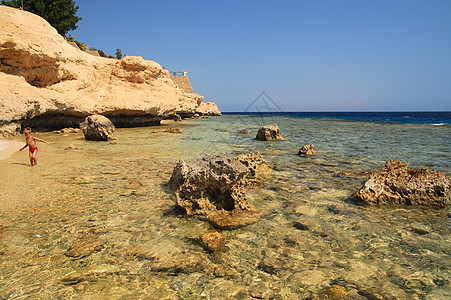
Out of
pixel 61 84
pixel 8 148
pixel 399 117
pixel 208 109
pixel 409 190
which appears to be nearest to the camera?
pixel 409 190

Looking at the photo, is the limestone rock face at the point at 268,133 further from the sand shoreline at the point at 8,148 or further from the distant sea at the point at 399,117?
the distant sea at the point at 399,117

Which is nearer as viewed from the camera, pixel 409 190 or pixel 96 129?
pixel 409 190

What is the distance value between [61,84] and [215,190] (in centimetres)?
1369

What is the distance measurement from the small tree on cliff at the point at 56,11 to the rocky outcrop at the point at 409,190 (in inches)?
1306

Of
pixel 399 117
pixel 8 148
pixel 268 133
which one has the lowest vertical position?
pixel 8 148

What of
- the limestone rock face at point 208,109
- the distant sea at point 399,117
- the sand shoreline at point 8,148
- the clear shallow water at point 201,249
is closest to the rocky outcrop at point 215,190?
the clear shallow water at point 201,249

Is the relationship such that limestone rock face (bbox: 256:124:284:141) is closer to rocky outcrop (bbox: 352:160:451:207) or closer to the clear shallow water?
the clear shallow water

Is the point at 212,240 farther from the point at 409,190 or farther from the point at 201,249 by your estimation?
the point at 409,190

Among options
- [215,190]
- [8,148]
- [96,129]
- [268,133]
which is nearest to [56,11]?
[96,129]

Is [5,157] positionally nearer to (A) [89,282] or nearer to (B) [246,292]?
(A) [89,282]

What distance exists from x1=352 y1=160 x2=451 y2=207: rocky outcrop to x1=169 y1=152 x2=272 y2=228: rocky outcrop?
6.06 feet

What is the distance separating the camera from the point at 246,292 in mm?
2199

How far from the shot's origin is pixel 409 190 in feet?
13.6

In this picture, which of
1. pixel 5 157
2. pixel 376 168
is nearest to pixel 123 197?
pixel 5 157
